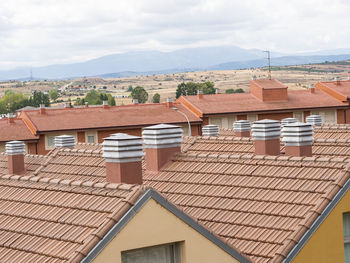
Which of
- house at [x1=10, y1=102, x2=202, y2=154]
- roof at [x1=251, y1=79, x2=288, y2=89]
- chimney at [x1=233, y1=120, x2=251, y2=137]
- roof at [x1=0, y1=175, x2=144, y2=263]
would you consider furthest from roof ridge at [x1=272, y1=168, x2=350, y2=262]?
roof at [x1=251, y1=79, x2=288, y2=89]

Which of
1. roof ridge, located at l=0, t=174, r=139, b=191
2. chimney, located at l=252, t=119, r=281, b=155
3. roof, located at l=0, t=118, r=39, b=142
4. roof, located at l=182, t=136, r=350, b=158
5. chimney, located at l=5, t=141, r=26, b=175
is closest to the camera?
roof ridge, located at l=0, t=174, r=139, b=191

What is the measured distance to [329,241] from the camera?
12070 mm

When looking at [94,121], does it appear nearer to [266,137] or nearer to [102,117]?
[102,117]

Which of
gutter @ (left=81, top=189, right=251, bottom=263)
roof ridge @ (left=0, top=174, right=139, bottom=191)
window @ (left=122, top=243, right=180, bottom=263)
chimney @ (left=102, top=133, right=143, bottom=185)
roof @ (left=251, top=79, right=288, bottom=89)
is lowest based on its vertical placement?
window @ (left=122, top=243, right=180, bottom=263)

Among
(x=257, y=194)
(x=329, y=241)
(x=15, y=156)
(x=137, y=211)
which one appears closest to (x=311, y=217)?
(x=329, y=241)

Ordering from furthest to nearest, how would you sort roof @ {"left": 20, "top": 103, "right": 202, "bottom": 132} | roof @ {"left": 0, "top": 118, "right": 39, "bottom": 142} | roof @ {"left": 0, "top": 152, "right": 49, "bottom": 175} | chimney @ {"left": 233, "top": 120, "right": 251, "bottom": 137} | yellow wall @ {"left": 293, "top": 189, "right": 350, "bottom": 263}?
roof @ {"left": 20, "top": 103, "right": 202, "bottom": 132}
roof @ {"left": 0, "top": 118, "right": 39, "bottom": 142}
chimney @ {"left": 233, "top": 120, "right": 251, "bottom": 137}
roof @ {"left": 0, "top": 152, "right": 49, "bottom": 175}
yellow wall @ {"left": 293, "top": 189, "right": 350, "bottom": 263}

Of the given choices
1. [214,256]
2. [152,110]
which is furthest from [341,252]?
[152,110]

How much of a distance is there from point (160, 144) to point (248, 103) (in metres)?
62.6

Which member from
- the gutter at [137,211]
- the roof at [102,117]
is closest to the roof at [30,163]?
the gutter at [137,211]

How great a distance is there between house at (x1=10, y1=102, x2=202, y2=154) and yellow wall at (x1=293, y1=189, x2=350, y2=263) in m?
53.0

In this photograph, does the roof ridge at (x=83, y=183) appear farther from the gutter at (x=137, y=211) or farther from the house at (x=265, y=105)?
the house at (x=265, y=105)

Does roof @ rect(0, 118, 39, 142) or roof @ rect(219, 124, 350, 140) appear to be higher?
roof @ rect(219, 124, 350, 140)

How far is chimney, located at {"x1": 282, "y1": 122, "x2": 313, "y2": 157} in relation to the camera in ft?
49.0

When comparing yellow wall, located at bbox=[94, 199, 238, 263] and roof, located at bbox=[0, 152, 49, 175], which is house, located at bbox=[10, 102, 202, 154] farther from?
yellow wall, located at bbox=[94, 199, 238, 263]
